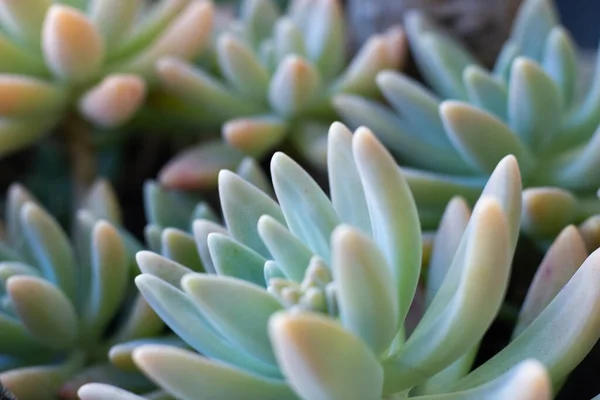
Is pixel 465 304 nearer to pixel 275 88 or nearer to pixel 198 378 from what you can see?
pixel 198 378

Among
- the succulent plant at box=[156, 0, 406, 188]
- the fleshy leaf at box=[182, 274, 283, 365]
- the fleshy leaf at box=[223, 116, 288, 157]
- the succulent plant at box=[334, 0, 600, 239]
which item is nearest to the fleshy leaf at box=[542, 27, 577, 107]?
the succulent plant at box=[334, 0, 600, 239]

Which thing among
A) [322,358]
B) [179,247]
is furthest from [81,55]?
[322,358]

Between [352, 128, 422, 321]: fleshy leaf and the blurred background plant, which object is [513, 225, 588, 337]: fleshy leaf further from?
the blurred background plant

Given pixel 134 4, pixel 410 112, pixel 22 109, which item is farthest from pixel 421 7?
pixel 22 109

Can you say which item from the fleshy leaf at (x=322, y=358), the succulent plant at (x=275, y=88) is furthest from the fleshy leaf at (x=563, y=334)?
the succulent plant at (x=275, y=88)

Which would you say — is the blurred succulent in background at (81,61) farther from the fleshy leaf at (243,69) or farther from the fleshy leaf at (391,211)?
the fleshy leaf at (391,211)

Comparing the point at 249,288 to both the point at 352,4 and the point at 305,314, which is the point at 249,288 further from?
the point at 352,4
